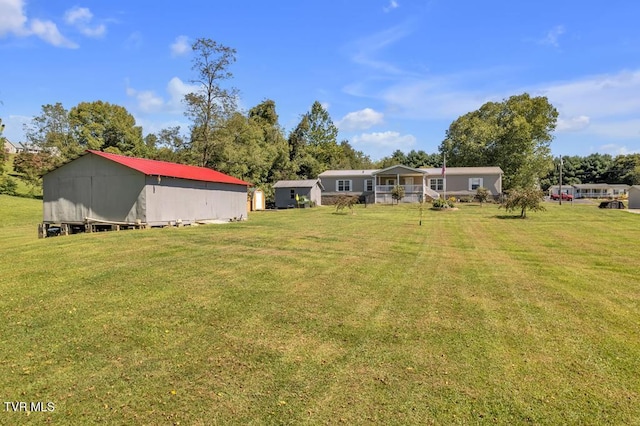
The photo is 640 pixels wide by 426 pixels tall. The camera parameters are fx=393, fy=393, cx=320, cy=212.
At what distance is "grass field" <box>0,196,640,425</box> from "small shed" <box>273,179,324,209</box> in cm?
3361

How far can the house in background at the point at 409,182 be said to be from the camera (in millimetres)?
44281

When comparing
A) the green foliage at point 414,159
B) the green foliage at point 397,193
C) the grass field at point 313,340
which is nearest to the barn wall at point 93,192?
the grass field at point 313,340

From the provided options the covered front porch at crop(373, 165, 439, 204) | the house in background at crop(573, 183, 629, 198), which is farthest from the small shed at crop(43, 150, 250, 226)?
the house in background at crop(573, 183, 629, 198)

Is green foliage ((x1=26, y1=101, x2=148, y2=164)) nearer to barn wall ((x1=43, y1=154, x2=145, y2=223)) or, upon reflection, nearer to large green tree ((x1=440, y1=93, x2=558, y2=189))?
barn wall ((x1=43, y1=154, x2=145, y2=223))

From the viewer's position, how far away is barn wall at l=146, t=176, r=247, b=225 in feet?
61.9

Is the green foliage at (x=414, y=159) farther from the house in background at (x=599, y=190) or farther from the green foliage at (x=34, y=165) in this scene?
the green foliage at (x=34, y=165)

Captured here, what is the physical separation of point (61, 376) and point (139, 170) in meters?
15.3

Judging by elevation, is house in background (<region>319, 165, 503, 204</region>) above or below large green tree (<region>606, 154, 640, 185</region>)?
below

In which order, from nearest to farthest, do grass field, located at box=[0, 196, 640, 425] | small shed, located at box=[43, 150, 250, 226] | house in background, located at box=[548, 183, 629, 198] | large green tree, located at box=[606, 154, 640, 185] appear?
grass field, located at box=[0, 196, 640, 425], small shed, located at box=[43, 150, 250, 226], house in background, located at box=[548, 183, 629, 198], large green tree, located at box=[606, 154, 640, 185]

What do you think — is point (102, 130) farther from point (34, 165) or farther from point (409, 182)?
point (409, 182)

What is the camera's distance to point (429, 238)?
15484 mm

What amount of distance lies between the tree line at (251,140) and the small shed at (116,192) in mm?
15865

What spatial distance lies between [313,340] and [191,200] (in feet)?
59.3

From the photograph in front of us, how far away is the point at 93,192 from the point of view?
1925cm
